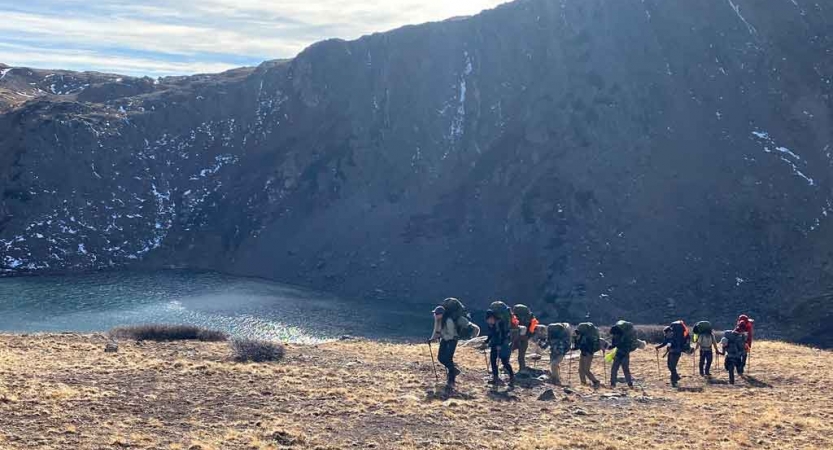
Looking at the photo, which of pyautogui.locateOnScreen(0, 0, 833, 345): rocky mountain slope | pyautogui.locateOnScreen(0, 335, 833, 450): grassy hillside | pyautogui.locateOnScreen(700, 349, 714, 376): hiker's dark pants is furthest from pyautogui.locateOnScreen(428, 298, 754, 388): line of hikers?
pyautogui.locateOnScreen(0, 0, 833, 345): rocky mountain slope

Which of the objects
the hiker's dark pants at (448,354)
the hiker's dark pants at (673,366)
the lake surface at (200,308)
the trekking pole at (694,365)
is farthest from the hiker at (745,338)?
the lake surface at (200,308)

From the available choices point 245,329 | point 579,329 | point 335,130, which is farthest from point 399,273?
point 579,329

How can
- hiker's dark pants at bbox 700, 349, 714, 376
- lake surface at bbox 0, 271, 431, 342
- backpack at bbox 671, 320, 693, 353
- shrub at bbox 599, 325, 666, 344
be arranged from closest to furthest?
backpack at bbox 671, 320, 693, 353 < hiker's dark pants at bbox 700, 349, 714, 376 < shrub at bbox 599, 325, 666, 344 < lake surface at bbox 0, 271, 431, 342

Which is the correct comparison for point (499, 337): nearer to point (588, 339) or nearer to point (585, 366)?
point (588, 339)

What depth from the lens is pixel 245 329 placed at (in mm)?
55344

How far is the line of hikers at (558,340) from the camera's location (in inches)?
860

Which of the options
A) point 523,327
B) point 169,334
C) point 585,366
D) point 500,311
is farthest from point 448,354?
point 169,334

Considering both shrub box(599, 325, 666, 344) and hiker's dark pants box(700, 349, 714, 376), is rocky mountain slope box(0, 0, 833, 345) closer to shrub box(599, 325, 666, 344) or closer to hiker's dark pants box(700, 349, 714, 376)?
shrub box(599, 325, 666, 344)

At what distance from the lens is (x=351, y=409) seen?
18062mm

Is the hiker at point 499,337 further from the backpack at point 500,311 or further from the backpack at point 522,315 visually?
the backpack at point 522,315

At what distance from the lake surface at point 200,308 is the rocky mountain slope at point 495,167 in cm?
615

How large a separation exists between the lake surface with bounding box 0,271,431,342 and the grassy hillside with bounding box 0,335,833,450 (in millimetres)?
30116

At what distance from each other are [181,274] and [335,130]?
28019 mm

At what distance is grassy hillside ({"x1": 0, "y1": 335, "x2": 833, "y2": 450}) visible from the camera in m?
Answer: 15.2
